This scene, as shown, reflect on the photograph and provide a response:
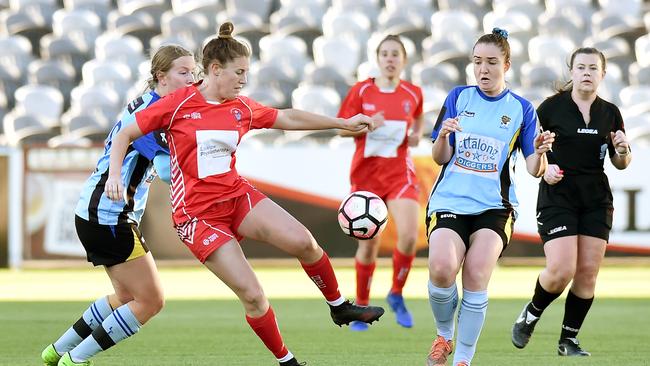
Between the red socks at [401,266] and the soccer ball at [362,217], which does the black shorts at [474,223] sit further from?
the red socks at [401,266]

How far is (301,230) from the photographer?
6.36 meters

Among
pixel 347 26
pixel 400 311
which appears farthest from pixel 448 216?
pixel 347 26

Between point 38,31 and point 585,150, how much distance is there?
17.0 m

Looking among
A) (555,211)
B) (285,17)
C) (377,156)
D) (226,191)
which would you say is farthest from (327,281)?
(285,17)

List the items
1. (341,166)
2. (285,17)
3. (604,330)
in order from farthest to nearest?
(285,17) → (341,166) → (604,330)

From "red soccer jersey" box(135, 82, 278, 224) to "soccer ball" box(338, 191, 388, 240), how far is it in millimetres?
1164

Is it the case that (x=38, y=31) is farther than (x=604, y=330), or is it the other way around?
(x=38, y=31)

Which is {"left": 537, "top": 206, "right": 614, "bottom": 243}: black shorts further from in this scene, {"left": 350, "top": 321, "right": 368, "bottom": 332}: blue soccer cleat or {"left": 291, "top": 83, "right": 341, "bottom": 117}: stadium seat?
{"left": 291, "top": 83, "right": 341, "bottom": 117}: stadium seat

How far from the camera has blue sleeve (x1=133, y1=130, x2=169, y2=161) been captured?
655 cm

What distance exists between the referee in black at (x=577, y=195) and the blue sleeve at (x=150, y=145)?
272 centimetres

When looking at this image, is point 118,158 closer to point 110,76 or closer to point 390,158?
point 390,158

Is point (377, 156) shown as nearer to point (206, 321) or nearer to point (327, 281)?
point (206, 321)

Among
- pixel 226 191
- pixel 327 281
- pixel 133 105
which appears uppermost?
pixel 133 105

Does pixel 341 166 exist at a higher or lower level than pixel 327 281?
lower
